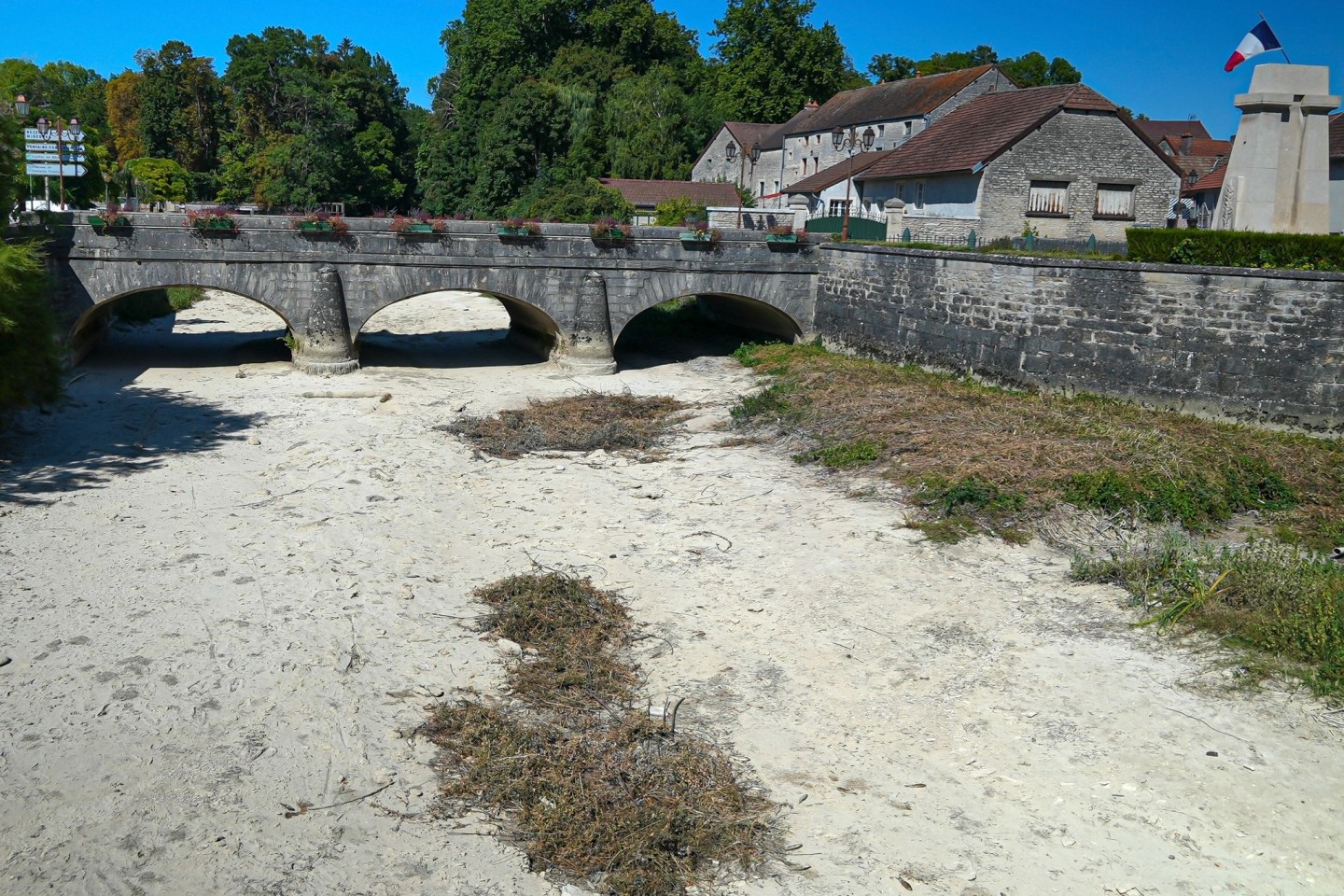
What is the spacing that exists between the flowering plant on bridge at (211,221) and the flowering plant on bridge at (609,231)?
7397 millimetres

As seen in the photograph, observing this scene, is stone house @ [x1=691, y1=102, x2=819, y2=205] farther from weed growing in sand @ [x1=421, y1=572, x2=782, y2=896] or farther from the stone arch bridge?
weed growing in sand @ [x1=421, y1=572, x2=782, y2=896]

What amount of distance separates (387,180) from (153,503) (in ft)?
129

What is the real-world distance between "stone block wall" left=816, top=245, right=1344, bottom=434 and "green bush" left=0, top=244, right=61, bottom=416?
1577 centimetres

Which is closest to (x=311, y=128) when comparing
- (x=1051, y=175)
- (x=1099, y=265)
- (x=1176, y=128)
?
(x=1051, y=175)

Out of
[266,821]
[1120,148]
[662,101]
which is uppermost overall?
[662,101]

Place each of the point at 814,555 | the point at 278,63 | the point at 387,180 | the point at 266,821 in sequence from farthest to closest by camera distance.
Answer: the point at 278,63 → the point at 387,180 → the point at 814,555 → the point at 266,821

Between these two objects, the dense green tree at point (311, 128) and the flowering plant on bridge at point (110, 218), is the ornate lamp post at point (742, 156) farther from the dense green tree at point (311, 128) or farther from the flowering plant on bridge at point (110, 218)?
the flowering plant on bridge at point (110, 218)

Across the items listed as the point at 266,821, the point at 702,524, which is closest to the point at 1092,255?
the point at 702,524

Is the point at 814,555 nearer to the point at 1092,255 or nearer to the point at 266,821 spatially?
the point at 266,821

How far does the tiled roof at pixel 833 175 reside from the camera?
3888 centimetres

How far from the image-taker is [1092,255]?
20453mm

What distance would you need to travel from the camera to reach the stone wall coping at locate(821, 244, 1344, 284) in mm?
16500

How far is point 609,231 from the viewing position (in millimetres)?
23906

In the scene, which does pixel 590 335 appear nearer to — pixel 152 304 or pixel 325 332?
pixel 325 332
